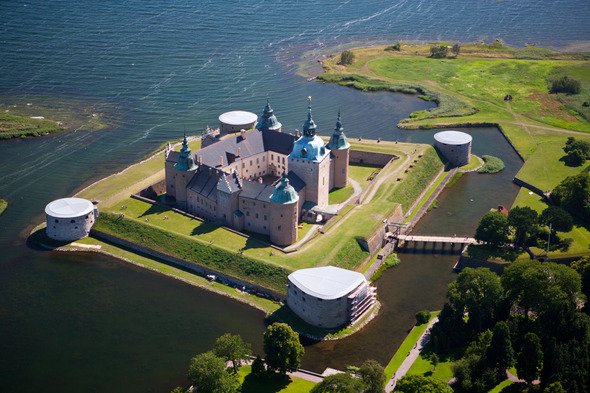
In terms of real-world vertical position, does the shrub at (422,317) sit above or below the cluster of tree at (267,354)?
below

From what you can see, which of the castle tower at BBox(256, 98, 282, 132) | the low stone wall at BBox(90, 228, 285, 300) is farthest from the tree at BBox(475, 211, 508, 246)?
the castle tower at BBox(256, 98, 282, 132)

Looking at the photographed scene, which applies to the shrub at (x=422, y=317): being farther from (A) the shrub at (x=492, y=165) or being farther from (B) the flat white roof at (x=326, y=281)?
(A) the shrub at (x=492, y=165)

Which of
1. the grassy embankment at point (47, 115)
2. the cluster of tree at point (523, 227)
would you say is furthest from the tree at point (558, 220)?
the grassy embankment at point (47, 115)

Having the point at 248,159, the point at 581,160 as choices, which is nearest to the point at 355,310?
the point at 248,159

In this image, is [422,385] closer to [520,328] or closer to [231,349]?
[520,328]

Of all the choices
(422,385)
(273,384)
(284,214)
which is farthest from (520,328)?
(284,214)

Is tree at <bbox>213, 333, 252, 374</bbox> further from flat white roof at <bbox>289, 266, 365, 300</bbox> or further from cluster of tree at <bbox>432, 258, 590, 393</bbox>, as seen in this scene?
cluster of tree at <bbox>432, 258, 590, 393</bbox>

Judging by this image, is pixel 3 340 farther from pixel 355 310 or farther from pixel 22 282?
pixel 355 310
